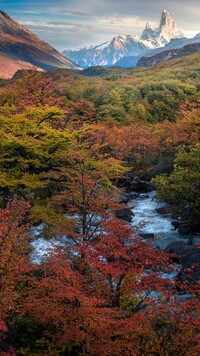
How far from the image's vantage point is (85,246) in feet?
45.8

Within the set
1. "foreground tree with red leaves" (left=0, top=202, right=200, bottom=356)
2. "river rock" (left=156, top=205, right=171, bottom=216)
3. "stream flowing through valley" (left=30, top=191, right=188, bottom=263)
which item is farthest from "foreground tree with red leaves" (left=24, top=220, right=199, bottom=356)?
"river rock" (left=156, top=205, right=171, bottom=216)

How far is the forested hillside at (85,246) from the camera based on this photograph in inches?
457

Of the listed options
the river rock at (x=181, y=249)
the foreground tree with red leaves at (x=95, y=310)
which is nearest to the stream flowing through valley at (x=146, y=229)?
the river rock at (x=181, y=249)

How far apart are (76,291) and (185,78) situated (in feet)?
301

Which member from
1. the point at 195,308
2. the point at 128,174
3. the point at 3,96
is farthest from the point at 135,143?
the point at 195,308

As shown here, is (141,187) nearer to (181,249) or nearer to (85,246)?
(181,249)

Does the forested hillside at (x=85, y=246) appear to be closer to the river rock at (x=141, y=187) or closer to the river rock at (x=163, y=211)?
the river rock at (x=141, y=187)

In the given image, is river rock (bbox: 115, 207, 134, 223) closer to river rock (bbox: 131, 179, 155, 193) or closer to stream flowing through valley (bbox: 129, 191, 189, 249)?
stream flowing through valley (bbox: 129, 191, 189, 249)

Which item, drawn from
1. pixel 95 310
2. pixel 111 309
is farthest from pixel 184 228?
pixel 95 310

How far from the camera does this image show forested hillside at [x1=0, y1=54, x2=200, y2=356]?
11609 millimetres

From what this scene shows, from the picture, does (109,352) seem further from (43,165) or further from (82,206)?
(43,165)

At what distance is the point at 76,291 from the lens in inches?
456

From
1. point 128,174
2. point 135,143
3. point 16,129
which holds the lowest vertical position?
point 128,174

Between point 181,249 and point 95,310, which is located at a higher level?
point 95,310
